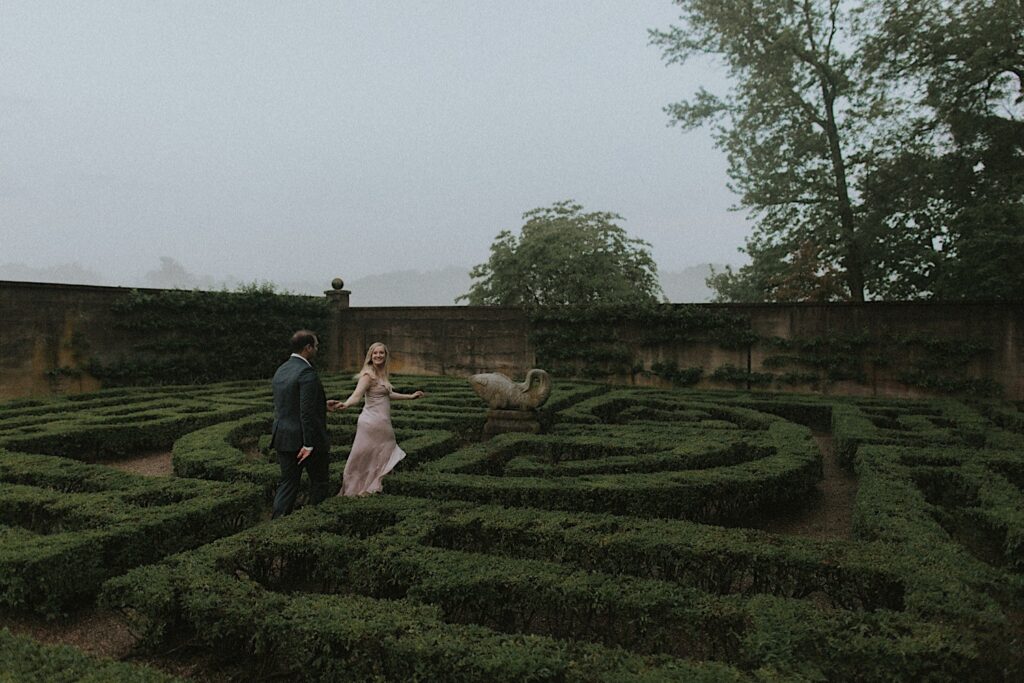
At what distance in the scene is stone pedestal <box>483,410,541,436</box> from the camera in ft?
29.6

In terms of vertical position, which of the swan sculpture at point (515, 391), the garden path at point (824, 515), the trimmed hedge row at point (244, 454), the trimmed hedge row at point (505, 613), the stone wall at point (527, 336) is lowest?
the garden path at point (824, 515)

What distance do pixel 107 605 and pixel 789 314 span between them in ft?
49.5

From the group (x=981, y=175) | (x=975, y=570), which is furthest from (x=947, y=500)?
(x=981, y=175)

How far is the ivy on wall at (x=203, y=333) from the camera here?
50.9 feet

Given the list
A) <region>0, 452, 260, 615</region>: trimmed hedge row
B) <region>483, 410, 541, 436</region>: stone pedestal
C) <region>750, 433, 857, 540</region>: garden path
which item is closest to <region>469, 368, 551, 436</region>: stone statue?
<region>483, 410, 541, 436</region>: stone pedestal

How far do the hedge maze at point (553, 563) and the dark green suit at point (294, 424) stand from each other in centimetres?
34

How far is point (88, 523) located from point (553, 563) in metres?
3.59

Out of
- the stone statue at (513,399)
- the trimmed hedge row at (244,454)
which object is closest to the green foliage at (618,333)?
the stone statue at (513,399)

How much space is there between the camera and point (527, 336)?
707 inches

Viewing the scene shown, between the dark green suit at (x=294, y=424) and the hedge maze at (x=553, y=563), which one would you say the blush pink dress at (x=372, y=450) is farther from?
the dark green suit at (x=294, y=424)

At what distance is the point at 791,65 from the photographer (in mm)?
19938

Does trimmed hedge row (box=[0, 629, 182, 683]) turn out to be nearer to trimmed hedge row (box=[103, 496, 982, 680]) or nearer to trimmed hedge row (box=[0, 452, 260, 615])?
trimmed hedge row (box=[103, 496, 982, 680])

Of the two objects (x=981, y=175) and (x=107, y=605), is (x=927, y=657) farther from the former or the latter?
(x=981, y=175)

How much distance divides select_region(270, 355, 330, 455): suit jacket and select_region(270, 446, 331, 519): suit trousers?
71 millimetres
